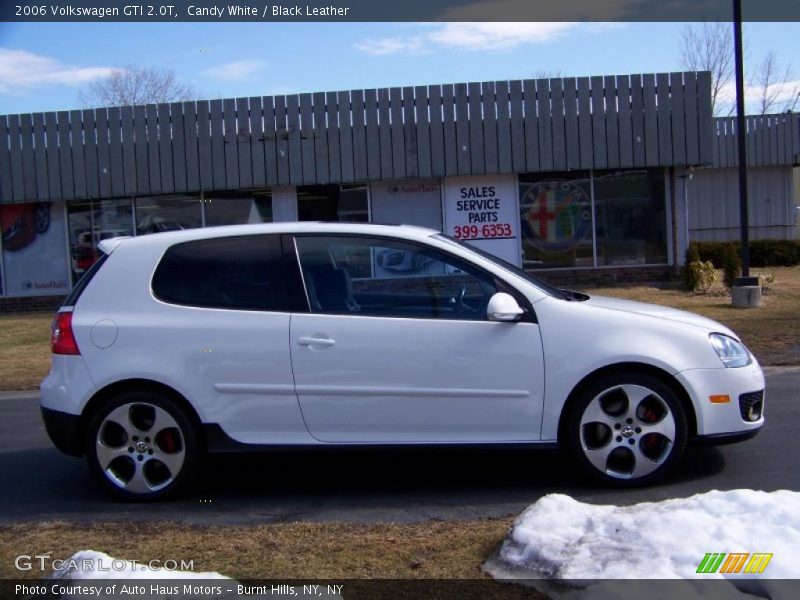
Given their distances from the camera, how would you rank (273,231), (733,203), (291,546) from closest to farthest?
(291,546) → (273,231) → (733,203)

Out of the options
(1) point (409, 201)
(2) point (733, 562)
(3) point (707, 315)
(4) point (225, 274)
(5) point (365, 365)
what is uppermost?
(1) point (409, 201)

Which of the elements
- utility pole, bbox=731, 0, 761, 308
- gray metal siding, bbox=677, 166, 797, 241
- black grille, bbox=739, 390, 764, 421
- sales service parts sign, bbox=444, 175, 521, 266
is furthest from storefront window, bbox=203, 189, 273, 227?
gray metal siding, bbox=677, 166, 797, 241

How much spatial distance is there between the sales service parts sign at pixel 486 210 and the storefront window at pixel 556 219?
0.79ft

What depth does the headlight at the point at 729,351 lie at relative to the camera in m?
5.86

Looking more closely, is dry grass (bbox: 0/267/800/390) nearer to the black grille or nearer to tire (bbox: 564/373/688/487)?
the black grille

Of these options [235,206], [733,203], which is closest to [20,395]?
[235,206]

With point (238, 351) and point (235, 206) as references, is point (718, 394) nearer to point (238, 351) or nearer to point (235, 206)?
point (238, 351)

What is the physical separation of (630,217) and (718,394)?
1547cm

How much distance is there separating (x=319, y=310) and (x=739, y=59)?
12.0 metres

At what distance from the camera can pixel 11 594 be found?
4.21 meters

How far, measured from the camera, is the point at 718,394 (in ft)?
19.0

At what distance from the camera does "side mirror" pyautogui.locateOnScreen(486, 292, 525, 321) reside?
223 inches

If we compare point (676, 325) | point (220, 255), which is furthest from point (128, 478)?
point (676, 325)

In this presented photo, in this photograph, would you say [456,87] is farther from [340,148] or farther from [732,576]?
[732,576]
